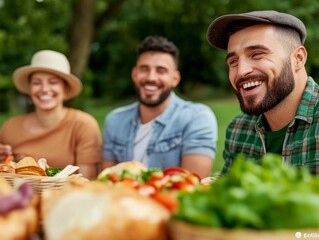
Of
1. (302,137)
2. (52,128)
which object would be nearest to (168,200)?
(302,137)

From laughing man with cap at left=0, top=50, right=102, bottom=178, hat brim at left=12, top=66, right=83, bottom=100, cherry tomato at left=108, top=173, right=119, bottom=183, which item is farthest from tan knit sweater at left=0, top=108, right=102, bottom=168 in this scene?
cherry tomato at left=108, top=173, right=119, bottom=183

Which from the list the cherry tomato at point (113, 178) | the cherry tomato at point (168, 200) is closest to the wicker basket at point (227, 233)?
the cherry tomato at point (168, 200)

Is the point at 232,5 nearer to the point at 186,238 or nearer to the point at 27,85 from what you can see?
the point at 27,85

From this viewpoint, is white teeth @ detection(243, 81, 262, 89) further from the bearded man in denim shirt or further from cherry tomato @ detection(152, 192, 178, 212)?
the bearded man in denim shirt

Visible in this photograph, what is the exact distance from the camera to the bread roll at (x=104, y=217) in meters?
1.25

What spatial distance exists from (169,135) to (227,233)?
9.17 feet

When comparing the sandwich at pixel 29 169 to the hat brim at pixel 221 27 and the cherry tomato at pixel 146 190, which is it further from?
the hat brim at pixel 221 27

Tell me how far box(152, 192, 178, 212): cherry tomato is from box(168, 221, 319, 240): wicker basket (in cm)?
16

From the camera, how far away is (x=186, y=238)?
1204mm

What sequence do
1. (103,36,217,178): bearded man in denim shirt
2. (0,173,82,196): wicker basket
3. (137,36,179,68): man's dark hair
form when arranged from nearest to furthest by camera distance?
(0,173,82,196): wicker basket < (103,36,217,178): bearded man in denim shirt < (137,36,179,68): man's dark hair

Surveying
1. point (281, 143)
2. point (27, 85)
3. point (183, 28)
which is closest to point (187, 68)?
point (183, 28)

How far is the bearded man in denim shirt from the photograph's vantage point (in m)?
3.91

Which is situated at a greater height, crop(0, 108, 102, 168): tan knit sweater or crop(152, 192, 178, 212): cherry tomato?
crop(152, 192, 178, 212): cherry tomato

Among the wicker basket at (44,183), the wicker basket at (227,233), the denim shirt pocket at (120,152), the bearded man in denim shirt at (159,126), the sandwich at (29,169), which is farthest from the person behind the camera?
the denim shirt pocket at (120,152)
